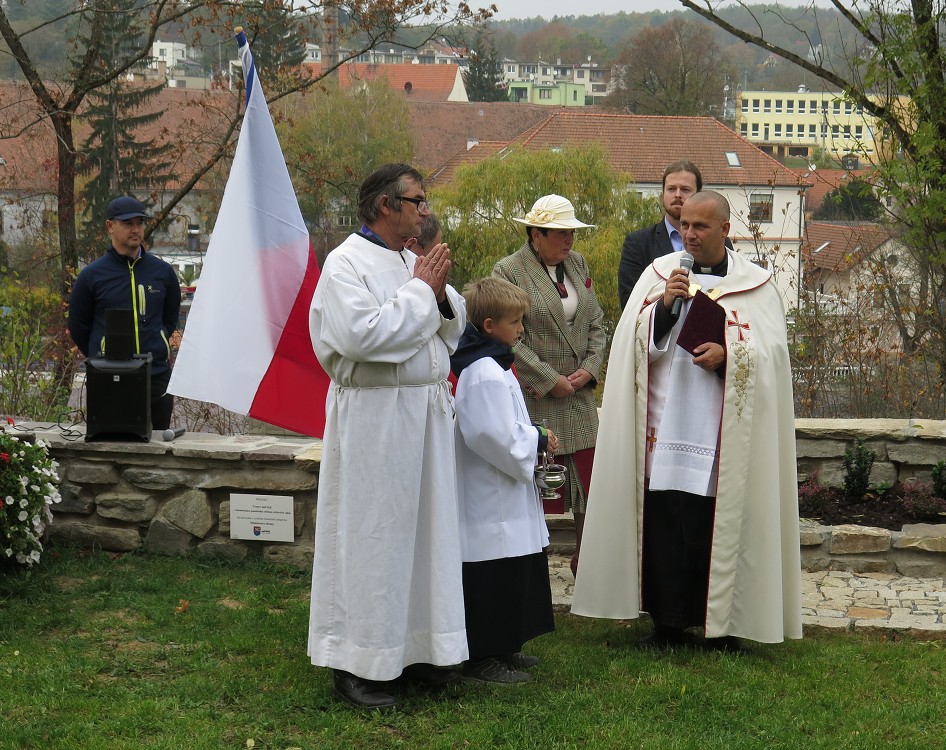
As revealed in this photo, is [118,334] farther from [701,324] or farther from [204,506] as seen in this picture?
[701,324]

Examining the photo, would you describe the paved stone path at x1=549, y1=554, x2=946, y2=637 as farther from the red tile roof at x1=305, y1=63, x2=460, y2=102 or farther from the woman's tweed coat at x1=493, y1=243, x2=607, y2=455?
the red tile roof at x1=305, y1=63, x2=460, y2=102

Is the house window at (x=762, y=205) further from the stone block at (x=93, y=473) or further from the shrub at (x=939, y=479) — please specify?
the stone block at (x=93, y=473)

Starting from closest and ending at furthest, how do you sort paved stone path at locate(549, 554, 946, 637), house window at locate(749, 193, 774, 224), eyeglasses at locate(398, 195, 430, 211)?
1. eyeglasses at locate(398, 195, 430, 211)
2. paved stone path at locate(549, 554, 946, 637)
3. house window at locate(749, 193, 774, 224)

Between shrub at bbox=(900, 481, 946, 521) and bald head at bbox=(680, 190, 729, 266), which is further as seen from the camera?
shrub at bbox=(900, 481, 946, 521)

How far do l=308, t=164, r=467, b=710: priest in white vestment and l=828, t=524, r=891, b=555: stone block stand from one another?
9.40 feet

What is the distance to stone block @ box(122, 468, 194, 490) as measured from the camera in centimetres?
610

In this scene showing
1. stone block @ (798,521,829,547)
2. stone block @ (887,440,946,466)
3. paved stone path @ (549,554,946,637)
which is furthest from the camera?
stone block @ (887,440,946,466)

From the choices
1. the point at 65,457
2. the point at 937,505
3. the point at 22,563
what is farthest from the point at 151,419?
the point at 937,505

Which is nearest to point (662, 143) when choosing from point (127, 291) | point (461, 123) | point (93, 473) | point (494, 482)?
point (461, 123)

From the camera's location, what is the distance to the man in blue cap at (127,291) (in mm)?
6059

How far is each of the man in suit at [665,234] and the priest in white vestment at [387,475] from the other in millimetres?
1972

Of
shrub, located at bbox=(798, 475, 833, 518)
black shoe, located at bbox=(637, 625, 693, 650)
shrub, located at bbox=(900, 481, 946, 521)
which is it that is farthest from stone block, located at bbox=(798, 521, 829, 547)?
black shoe, located at bbox=(637, 625, 693, 650)

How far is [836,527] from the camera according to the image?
20.2 feet

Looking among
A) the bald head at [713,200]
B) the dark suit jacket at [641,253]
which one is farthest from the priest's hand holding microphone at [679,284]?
the dark suit jacket at [641,253]
